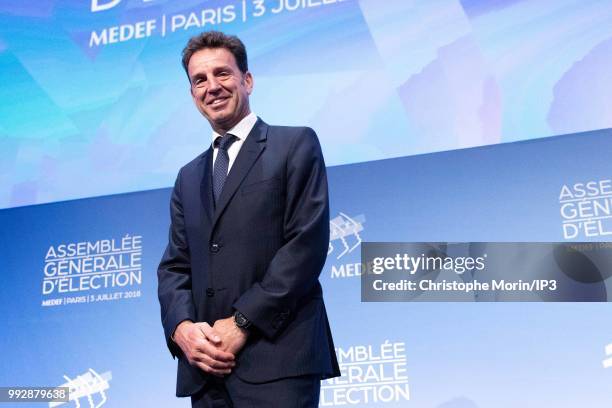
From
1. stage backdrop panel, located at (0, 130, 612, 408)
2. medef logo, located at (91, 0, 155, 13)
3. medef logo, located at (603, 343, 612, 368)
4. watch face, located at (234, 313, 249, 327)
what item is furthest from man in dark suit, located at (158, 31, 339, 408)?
medef logo, located at (91, 0, 155, 13)

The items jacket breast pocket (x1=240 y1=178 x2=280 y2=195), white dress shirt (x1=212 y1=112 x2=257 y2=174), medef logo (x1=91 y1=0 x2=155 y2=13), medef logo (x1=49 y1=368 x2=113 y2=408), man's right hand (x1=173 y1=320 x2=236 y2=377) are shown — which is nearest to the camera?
man's right hand (x1=173 y1=320 x2=236 y2=377)

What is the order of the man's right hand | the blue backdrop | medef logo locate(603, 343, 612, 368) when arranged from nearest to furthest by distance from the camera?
the man's right hand
medef logo locate(603, 343, 612, 368)
the blue backdrop

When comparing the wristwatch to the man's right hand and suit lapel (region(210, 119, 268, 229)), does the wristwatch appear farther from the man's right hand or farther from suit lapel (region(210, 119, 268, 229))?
suit lapel (region(210, 119, 268, 229))

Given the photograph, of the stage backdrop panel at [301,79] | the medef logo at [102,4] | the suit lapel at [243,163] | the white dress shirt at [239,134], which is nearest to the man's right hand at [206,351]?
the suit lapel at [243,163]

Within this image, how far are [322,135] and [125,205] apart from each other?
1047 mm

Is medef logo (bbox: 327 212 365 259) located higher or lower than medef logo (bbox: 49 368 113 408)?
higher

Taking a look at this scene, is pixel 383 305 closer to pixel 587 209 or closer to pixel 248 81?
pixel 587 209

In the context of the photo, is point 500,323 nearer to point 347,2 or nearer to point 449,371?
point 449,371

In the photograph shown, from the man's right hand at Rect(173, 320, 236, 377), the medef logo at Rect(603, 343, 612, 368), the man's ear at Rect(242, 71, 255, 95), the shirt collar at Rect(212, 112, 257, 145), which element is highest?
the man's ear at Rect(242, 71, 255, 95)

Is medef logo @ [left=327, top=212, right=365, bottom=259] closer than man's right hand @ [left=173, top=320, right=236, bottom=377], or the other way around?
man's right hand @ [left=173, top=320, right=236, bottom=377]

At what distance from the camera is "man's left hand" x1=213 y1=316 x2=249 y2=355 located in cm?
146

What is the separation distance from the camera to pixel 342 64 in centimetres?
344

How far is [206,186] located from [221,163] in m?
0.06

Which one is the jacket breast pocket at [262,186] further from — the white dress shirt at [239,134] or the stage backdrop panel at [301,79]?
the stage backdrop panel at [301,79]
